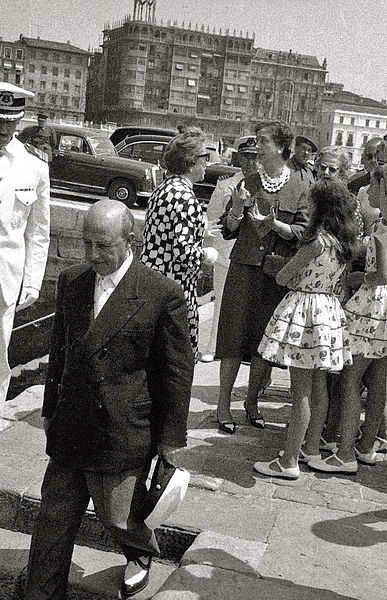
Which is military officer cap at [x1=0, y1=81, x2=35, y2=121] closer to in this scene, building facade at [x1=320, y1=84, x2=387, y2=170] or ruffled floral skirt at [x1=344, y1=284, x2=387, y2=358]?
ruffled floral skirt at [x1=344, y1=284, x2=387, y2=358]

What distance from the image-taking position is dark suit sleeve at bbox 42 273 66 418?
3506mm

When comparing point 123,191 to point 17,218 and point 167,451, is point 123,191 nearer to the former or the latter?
point 17,218

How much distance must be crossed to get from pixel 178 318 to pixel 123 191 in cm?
1660

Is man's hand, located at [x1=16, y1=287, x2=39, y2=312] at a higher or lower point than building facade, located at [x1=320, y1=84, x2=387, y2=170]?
lower

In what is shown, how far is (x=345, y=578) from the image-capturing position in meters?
3.68

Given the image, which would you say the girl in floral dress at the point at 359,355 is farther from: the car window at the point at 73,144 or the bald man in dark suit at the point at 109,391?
the car window at the point at 73,144

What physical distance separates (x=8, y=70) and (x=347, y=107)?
6170 cm

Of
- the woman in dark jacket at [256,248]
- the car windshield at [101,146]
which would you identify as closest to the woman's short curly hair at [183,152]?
the woman in dark jacket at [256,248]

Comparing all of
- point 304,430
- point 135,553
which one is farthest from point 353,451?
point 135,553

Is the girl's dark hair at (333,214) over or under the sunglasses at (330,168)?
under

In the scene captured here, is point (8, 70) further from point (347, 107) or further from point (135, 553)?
point (135, 553)

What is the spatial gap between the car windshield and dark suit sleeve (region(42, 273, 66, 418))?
55.7ft

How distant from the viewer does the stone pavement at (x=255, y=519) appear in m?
3.60

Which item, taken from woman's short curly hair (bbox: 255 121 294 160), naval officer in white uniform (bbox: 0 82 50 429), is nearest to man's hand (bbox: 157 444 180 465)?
naval officer in white uniform (bbox: 0 82 50 429)
